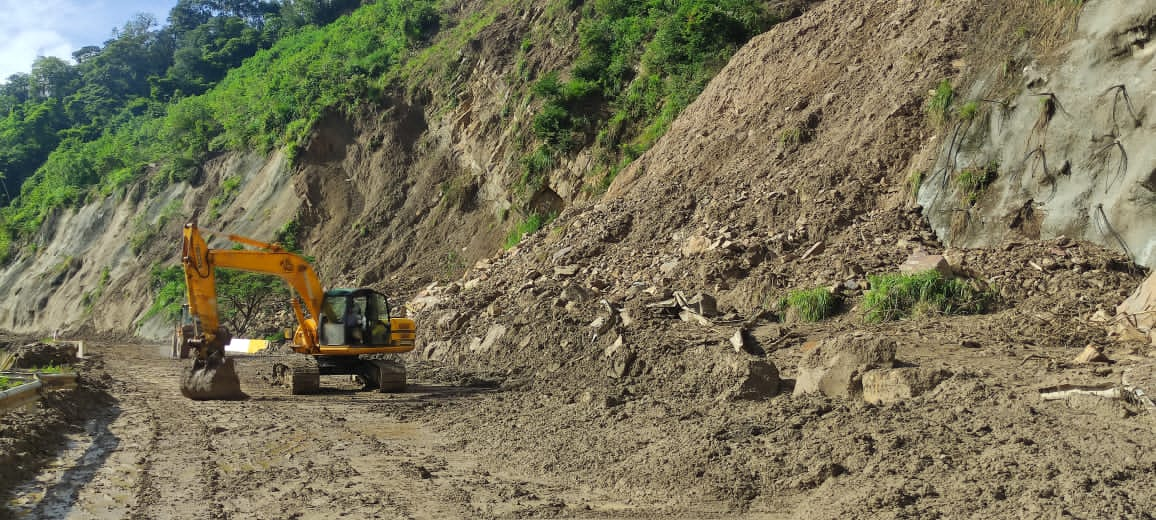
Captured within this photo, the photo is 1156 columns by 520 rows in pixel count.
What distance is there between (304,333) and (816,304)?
7786mm

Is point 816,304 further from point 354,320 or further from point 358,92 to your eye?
point 358,92

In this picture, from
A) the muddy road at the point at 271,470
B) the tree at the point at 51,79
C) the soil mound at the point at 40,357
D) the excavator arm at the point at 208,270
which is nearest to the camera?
the muddy road at the point at 271,470

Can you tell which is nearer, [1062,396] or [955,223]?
[1062,396]

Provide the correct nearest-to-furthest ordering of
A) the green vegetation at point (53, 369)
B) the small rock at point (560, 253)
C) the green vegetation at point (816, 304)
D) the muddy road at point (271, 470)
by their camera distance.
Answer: the muddy road at point (271, 470)
the green vegetation at point (816, 304)
the green vegetation at point (53, 369)
the small rock at point (560, 253)

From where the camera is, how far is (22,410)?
356 inches

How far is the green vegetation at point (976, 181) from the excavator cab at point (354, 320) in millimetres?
8779

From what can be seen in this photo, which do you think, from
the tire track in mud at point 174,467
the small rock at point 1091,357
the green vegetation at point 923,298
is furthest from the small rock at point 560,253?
the small rock at point 1091,357

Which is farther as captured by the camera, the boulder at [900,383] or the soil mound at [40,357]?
the soil mound at [40,357]

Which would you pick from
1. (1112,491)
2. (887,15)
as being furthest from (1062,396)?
(887,15)

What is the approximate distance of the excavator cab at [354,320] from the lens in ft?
44.2

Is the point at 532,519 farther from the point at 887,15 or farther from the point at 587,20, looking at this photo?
the point at 587,20

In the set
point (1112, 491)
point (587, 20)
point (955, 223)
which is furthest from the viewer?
point (587, 20)

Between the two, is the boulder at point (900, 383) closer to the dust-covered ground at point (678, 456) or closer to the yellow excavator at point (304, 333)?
the dust-covered ground at point (678, 456)

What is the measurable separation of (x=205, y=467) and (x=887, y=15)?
1597 centimetres
